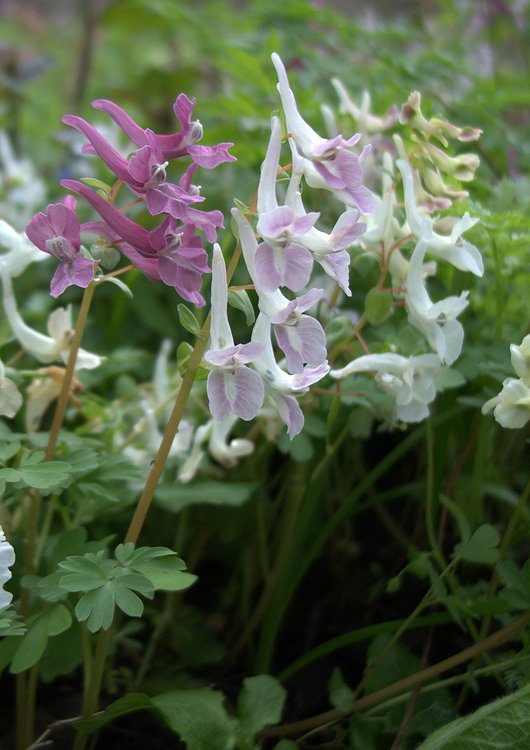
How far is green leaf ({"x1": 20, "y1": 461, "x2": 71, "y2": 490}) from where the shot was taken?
756 millimetres

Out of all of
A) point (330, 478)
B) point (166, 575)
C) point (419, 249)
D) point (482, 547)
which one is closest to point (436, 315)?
point (419, 249)

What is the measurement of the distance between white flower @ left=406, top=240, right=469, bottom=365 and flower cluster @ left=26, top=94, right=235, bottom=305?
23 cm

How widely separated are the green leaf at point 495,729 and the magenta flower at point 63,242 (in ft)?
1.96

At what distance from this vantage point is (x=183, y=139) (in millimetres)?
744

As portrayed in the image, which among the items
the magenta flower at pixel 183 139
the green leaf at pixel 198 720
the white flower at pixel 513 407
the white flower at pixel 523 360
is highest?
the magenta flower at pixel 183 139

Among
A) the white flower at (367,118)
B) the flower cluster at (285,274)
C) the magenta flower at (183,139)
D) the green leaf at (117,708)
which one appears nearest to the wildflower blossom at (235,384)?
the flower cluster at (285,274)

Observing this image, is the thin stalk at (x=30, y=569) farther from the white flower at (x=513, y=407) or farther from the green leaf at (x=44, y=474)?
the white flower at (x=513, y=407)

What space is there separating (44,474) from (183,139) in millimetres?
359

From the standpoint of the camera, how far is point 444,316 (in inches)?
32.7

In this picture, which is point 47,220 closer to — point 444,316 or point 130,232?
point 130,232

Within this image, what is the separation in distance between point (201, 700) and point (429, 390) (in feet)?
1.43

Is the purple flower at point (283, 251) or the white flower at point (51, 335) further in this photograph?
the white flower at point (51, 335)

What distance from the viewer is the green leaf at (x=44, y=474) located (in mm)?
756

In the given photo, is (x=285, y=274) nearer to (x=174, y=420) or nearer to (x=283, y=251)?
(x=283, y=251)
